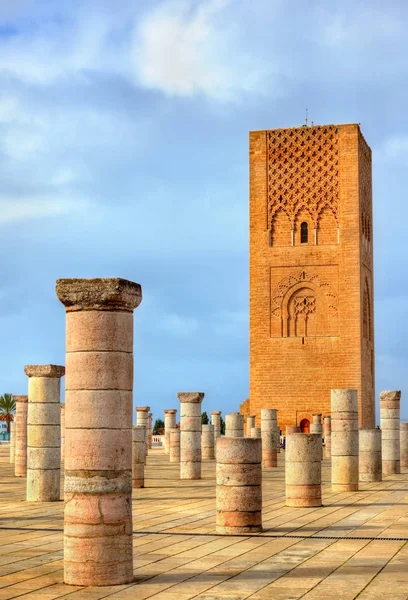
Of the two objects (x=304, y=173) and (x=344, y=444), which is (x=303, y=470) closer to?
(x=344, y=444)

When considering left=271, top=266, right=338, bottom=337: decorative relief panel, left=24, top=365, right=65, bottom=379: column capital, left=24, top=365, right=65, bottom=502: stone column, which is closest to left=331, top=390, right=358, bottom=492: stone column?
left=24, top=365, right=65, bottom=502: stone column

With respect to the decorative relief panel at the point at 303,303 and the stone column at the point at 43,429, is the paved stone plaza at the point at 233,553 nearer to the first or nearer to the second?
the stone column at the point at 43,429

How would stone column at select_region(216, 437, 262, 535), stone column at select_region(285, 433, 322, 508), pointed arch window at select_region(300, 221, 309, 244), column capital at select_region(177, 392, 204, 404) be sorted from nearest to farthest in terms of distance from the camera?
1. stone column at select_region(216, 437, 262, 535)
2. stone column at select_region(285, 433, 322, 508)
3. column capital at select_region(177, 392, 204, 404)
4. pointed arch window at select_region(300, 221, 309, 244)

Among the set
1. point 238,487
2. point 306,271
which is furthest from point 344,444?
point 306,271

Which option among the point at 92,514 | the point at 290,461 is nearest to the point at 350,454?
the point at 290,461

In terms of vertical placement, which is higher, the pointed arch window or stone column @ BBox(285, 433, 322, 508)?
the pointed arch window

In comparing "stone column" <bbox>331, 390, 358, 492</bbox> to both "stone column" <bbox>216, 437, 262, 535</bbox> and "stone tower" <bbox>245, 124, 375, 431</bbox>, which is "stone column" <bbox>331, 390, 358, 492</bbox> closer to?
"stone column" <bbox>216, 437, 262, 535</bbox>

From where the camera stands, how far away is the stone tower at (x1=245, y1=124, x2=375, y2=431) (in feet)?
124

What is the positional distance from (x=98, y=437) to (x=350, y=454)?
29.0 feet

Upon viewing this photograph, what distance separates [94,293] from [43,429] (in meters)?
6.24

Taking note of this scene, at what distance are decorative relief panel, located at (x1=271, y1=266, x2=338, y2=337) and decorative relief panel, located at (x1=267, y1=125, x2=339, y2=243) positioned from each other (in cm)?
190

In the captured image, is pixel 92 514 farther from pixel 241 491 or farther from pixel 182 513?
pixel 182 513

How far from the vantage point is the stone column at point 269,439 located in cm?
2202

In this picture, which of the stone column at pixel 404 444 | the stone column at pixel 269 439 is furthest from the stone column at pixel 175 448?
the stone column at pixel 404 444
